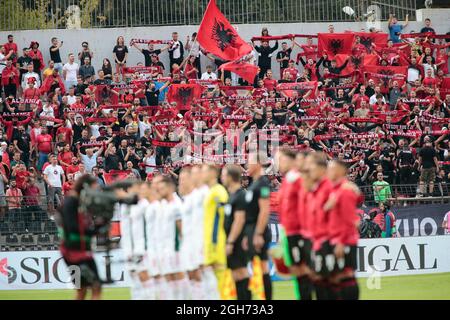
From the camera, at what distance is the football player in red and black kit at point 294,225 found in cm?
1669

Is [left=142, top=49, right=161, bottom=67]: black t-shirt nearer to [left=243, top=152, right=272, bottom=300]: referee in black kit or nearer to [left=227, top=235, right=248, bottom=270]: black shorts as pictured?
[left=243, top=152, right=272, bottom=300]: referee in black kit

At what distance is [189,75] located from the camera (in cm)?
3447

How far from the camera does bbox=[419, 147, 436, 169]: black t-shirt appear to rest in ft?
103

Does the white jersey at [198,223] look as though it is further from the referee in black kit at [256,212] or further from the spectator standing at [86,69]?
the spectator standing at [86,69]

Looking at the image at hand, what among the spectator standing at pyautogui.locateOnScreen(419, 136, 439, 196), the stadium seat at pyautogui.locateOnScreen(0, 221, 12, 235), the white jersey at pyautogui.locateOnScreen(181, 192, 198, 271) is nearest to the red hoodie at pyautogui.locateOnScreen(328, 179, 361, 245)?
the white jersey at pyautogui.locateOnScreen(181, 192, 198, 271)

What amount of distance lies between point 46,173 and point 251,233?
12471 mm

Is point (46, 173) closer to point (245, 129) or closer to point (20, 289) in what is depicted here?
point (20, 289)

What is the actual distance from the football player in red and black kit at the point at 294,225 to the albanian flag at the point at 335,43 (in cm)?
1934

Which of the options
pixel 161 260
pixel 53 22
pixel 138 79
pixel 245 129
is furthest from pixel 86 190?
pixel 53 22

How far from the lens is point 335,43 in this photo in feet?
118

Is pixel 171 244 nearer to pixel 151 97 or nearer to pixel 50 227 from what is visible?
pixel 50 227

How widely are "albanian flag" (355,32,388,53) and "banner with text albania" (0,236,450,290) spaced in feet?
32.8

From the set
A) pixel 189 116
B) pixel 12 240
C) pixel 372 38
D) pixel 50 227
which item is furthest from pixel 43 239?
pixel 372 38

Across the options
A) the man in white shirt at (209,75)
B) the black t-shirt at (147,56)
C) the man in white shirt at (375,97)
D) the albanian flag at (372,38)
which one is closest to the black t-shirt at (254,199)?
the man in white shirt at (375,97)
